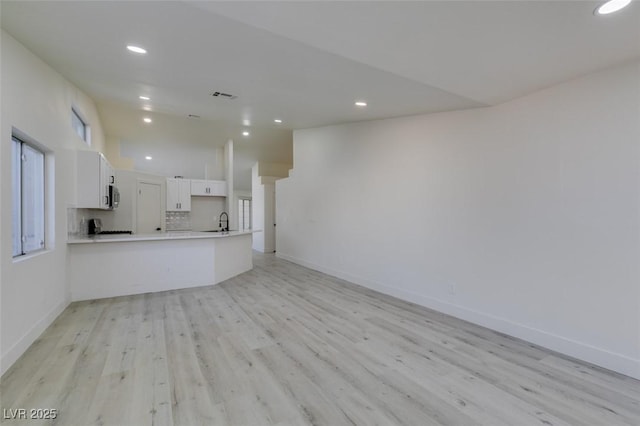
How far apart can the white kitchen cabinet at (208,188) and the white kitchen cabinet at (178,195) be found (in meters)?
0.14

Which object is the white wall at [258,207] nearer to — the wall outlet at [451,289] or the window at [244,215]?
the window at [244,215]

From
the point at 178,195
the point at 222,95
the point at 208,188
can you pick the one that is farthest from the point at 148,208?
the point at 222,95

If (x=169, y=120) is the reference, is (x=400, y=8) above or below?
below

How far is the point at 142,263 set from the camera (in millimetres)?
4773

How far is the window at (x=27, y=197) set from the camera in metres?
2.84

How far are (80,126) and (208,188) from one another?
3.19 meters

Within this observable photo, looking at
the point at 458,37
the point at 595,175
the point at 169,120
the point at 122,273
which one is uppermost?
the point at 169,120

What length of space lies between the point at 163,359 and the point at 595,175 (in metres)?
4.22

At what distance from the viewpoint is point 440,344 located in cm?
303

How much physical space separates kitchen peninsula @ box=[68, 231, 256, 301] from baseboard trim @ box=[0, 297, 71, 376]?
615mm

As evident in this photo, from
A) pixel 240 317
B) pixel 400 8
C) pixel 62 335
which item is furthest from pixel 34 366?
pixel 400 8

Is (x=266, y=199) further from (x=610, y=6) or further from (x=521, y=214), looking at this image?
(x=610, y=6)

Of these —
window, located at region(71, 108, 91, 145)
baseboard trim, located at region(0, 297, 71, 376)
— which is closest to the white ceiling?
window, located at region(71, 108, 91, 145)

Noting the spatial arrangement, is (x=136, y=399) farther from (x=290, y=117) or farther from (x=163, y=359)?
(x=290, y=117)
